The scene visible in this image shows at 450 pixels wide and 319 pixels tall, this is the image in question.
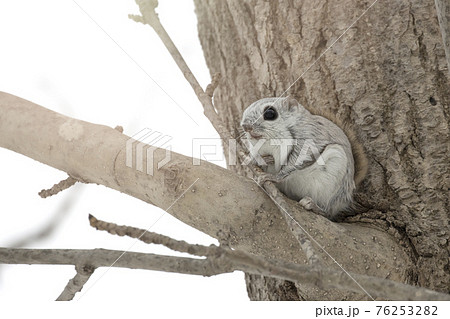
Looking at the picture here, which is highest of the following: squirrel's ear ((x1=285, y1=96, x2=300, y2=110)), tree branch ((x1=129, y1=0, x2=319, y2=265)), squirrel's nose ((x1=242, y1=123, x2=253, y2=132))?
tree branch ((x1=129, y1=0, x2=319, y2=265))

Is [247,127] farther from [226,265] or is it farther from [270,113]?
[226,265]

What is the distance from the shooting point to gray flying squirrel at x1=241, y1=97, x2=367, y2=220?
2105 mm

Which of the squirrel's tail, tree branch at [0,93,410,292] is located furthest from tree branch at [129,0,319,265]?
the squirrel's tail

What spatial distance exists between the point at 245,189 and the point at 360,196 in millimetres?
632

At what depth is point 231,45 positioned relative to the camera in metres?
2.55

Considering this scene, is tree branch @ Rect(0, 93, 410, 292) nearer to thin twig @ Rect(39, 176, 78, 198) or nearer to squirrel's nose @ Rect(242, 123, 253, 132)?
thin twig @ Rect(39, 176, 78, 198)

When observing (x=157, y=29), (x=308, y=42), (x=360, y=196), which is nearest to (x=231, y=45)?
(x=308, y=42)

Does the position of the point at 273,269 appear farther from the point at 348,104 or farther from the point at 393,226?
the point at 348,104

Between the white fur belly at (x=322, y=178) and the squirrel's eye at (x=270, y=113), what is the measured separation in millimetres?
288

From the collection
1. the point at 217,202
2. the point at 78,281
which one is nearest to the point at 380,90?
the point at 217,202

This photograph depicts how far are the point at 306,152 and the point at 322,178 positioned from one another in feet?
0.47

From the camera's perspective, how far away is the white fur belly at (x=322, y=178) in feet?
6.89

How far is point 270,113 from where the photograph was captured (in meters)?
2.32

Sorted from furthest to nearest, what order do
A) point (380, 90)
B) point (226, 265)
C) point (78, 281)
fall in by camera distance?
point (380, 90) < point (78, 281) < point (226, 265)
